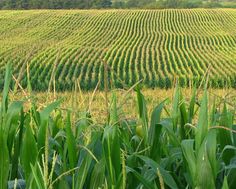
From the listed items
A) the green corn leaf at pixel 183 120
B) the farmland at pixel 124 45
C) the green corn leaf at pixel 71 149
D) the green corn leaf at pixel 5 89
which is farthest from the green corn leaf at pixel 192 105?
the farmland at pixel 124 45

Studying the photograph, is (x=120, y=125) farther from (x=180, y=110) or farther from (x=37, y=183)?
(x=37, y=183)

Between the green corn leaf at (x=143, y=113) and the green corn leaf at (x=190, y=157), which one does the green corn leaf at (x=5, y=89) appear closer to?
the green corn leaf at (x=143, y=113)

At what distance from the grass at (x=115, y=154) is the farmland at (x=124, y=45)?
34.0 ft

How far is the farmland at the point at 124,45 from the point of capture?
20594mm

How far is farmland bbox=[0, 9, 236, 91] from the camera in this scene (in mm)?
20594

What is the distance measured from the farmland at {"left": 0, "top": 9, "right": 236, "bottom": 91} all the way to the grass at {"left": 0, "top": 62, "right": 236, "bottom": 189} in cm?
1037

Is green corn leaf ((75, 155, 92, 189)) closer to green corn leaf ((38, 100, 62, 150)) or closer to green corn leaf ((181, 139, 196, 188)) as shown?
green corn leaf ((38, 100, 62, 150))

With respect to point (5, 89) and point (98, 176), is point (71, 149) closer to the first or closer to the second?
point (98, 176)

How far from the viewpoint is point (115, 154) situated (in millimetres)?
1517

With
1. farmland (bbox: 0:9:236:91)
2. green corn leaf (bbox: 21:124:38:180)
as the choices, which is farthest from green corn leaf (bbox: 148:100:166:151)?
farmland (bbox: 0:9:236:91)

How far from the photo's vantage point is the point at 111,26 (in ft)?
129

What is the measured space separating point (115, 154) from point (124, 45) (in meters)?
29.4

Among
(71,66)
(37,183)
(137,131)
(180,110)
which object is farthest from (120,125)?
(71,66)

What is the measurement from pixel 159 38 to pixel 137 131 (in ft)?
107
